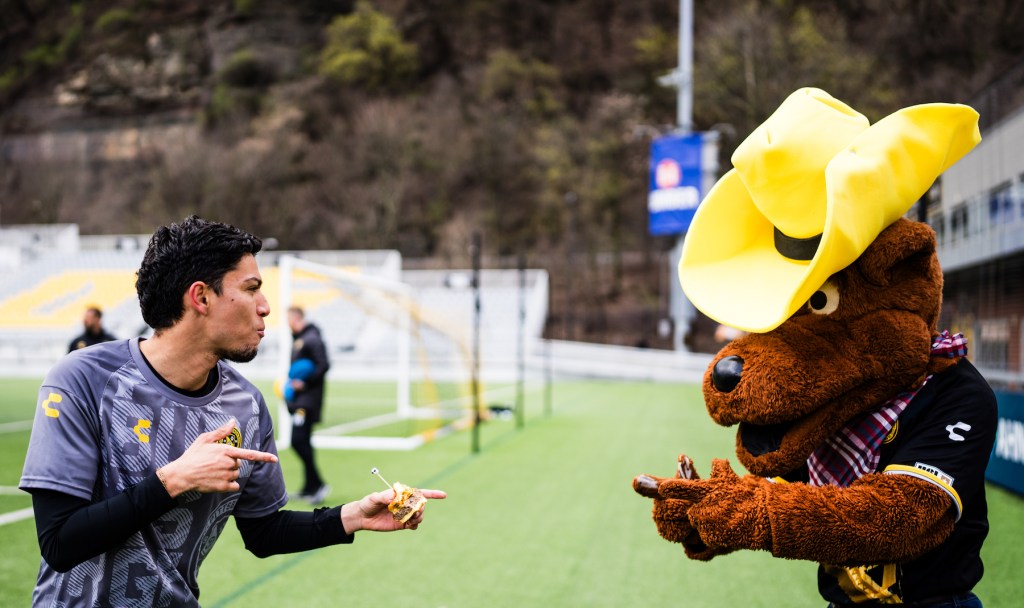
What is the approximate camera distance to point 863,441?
79.3 inches

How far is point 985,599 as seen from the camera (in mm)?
4906

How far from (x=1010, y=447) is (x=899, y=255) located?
702 cm

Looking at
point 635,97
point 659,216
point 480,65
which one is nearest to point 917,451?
point 659,216

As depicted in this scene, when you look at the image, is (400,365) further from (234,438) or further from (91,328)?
(234,438)

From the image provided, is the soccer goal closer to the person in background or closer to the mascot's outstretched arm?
the person in background

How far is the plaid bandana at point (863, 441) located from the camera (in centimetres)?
198

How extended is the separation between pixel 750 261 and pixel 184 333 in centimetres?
146

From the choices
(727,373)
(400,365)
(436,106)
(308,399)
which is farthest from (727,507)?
(436,106)

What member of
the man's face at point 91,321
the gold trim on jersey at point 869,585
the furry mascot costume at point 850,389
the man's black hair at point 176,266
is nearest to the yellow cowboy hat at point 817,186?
the furry mascot costume at point 850,389

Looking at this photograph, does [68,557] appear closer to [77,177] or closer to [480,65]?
[480,65]

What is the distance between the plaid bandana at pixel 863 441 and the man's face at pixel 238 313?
1.42 metres

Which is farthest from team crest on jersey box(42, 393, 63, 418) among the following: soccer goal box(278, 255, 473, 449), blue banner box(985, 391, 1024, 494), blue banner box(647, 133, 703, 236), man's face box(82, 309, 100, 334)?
blue banner box(647, 133, 703, 236)

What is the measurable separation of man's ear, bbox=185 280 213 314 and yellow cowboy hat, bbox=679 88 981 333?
4.05 ft

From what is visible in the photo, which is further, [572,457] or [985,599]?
[572,457]
